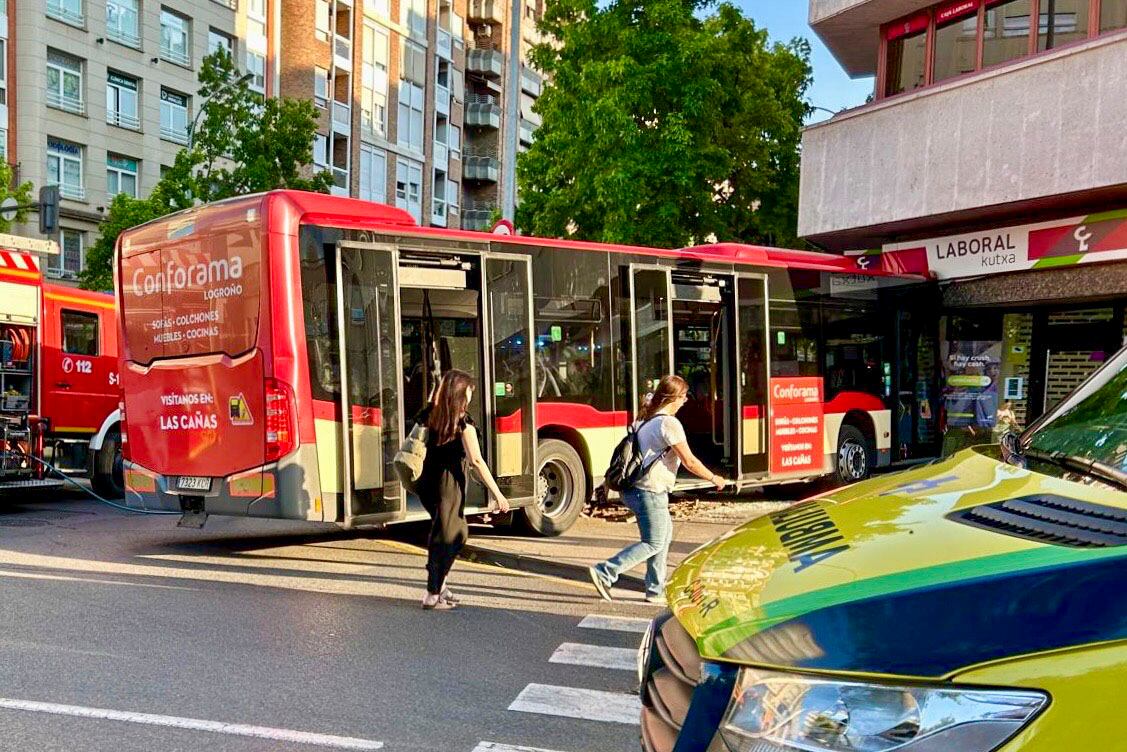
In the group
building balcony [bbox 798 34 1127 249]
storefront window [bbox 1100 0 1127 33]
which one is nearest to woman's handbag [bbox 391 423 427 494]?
building balcony [bbox 798 34 1127 249]

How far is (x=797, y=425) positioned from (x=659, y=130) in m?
9.60

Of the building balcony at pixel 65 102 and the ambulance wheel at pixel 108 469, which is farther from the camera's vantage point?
the building balcony at pixel 65 102

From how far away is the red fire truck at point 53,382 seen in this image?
45.0 ft

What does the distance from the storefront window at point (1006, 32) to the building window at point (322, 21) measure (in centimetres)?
3286

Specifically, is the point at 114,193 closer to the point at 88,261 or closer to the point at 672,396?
the point at 88,261

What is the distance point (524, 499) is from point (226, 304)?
11.1ft

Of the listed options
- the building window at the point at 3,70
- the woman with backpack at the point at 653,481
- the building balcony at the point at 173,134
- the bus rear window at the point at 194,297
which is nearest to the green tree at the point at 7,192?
the building window at the point at 3,70

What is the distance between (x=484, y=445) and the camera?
10.6 meters

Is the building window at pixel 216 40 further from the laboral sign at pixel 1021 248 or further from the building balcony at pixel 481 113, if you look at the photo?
the laboral sign at pixel 1021 248

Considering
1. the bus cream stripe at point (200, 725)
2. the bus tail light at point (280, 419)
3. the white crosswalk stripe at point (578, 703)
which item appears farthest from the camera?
the bus tail light at point (280, 419)

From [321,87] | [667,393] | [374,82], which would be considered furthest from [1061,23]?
[374,82]

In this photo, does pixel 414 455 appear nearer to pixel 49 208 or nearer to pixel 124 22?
pixel 49 208

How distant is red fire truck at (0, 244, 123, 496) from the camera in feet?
45.0

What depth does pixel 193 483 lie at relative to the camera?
9.98 metres
